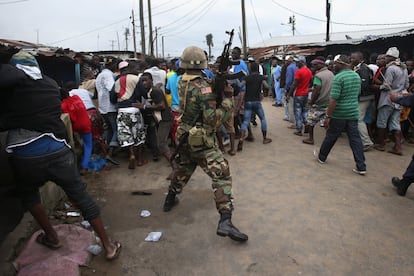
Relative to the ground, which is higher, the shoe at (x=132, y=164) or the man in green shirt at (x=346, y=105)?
the man in green shirt at (x=346, y=105)

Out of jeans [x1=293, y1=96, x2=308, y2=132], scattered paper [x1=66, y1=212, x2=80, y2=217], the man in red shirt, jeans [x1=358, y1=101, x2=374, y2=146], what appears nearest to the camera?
scattered paper [x1=66, y1=212, x2=80, y2=217]

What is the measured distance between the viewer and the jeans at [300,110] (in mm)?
7168

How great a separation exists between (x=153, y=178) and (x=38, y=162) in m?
2.50

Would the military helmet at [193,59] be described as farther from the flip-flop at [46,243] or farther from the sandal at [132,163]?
the sandal at [132,163]

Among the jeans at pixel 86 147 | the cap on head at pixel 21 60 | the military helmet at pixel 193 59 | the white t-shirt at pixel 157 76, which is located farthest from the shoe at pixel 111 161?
the cap on head at pixel 21 60

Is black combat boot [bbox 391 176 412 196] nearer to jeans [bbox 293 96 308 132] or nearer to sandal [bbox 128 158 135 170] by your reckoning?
jeans [bbox 293 96 308 132]

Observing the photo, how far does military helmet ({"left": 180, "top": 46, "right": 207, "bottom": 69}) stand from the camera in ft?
10.6

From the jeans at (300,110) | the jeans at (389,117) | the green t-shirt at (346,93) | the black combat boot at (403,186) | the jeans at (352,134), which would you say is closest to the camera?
the black combat boot at (403,186)

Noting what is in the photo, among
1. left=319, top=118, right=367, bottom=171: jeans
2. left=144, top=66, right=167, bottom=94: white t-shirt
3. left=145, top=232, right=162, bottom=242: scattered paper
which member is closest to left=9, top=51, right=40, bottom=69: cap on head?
left=145, top=232, right=162, bottom=242: scattered paper

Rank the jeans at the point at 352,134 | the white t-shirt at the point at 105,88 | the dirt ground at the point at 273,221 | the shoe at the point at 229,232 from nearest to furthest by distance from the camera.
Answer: the dirt ground at the point at 273,221
the shoe at the point at 229,232
the jeans at the point at 352,134
the white t-shirt at the point at 105,88

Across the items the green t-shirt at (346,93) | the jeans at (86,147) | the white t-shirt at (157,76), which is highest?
the white t-shirt at (157,76)

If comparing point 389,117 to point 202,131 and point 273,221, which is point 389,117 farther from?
point 202,131

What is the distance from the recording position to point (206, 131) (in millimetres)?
3191

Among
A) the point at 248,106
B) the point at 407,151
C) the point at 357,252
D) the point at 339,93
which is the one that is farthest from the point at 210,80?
the point at 407,151
